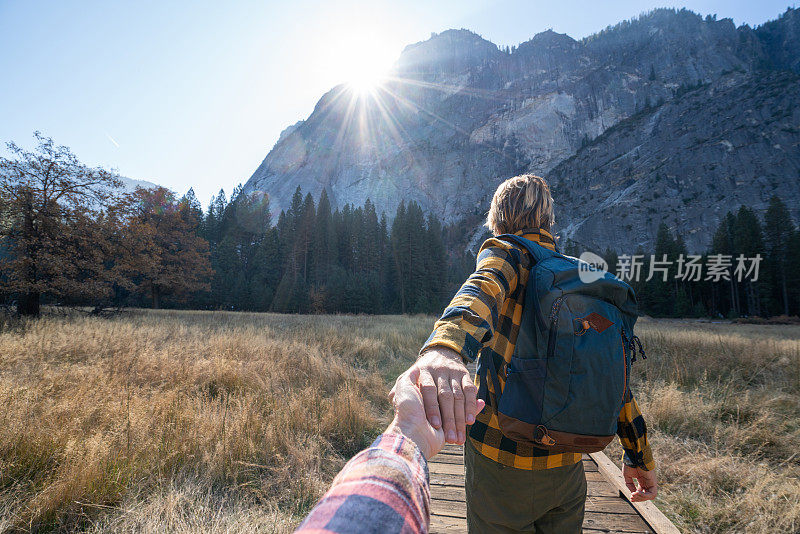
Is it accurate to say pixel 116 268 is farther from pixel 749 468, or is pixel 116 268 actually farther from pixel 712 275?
pixel 712 275

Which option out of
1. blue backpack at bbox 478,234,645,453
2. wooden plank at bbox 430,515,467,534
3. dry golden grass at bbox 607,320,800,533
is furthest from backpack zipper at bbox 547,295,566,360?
dry golden grass at bbox 607,320,800,533

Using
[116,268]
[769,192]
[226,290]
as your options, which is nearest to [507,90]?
[769,192]

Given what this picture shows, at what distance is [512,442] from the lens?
1383mm

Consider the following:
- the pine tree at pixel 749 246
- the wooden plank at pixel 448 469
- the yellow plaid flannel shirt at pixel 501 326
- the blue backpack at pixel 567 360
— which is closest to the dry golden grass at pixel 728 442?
the wooden plank at pixel 448 469

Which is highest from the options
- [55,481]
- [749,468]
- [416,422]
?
[416,422]

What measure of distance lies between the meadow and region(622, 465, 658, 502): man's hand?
7.51ft

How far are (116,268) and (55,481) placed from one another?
19987mm

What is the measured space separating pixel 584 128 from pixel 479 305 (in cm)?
11884

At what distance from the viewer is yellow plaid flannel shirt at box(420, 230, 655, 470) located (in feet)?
3.22

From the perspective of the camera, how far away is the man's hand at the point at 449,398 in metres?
0.71

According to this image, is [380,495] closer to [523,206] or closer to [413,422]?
[413,422]

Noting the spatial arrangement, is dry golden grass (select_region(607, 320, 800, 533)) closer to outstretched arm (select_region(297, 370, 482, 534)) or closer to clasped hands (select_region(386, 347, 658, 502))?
clasped hands (select_region(386, 347, 658, 502))

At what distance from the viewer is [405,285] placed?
46.3 metres

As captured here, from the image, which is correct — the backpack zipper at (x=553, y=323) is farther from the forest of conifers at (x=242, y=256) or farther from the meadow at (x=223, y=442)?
the forest of conifers at (x=242, y=256)
